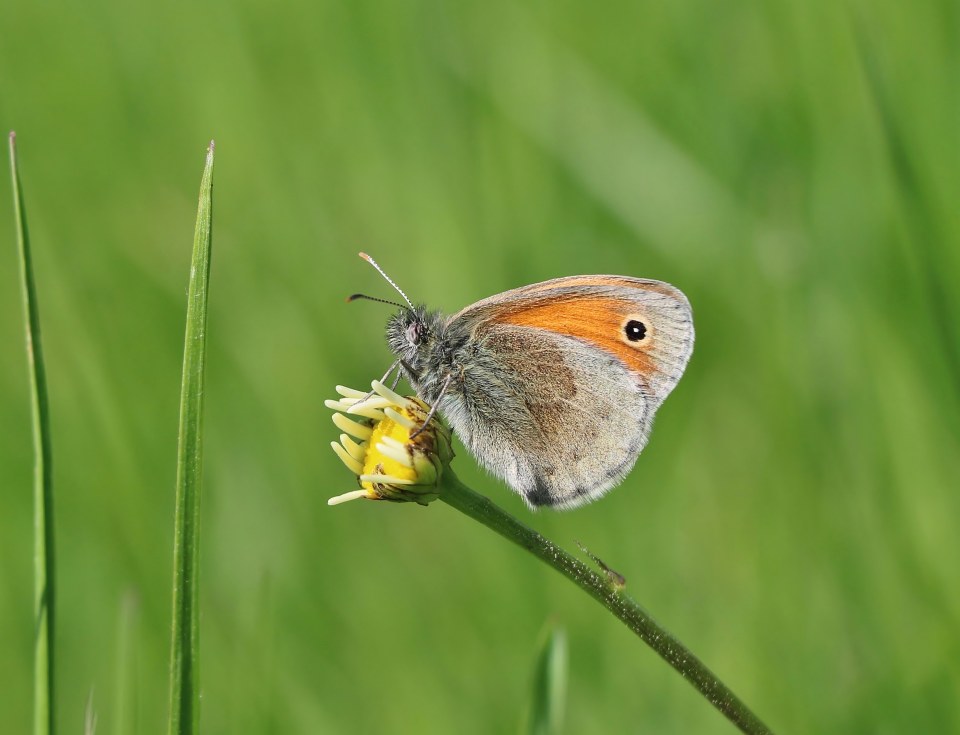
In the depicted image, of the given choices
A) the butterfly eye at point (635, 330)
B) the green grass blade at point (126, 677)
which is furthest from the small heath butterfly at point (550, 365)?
the green grass blade at point (126, 677)

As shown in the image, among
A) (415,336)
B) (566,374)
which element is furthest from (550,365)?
(415,336)

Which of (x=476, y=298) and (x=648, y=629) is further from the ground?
(x=476, y=298)

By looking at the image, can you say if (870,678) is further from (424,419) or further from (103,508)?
(103,508)

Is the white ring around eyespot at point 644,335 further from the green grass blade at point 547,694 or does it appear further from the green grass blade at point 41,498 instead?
the green grass blade at point 41,498

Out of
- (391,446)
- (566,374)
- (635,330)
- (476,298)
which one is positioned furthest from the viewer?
(476,298)

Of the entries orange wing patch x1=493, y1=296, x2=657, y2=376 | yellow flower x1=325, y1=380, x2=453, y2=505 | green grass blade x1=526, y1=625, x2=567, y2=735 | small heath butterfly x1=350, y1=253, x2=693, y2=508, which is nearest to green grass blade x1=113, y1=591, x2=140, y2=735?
yellow flower x1=325, y1=380, x2=453, y2=505

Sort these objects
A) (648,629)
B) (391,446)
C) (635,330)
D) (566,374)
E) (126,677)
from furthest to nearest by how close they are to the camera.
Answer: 1. (635,330)
2. (566,374)
3. (391,446)
4. (126,677)
5. (648,629)

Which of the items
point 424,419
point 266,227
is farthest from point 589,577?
point 266,227

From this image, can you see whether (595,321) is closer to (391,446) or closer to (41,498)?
(391,446)
